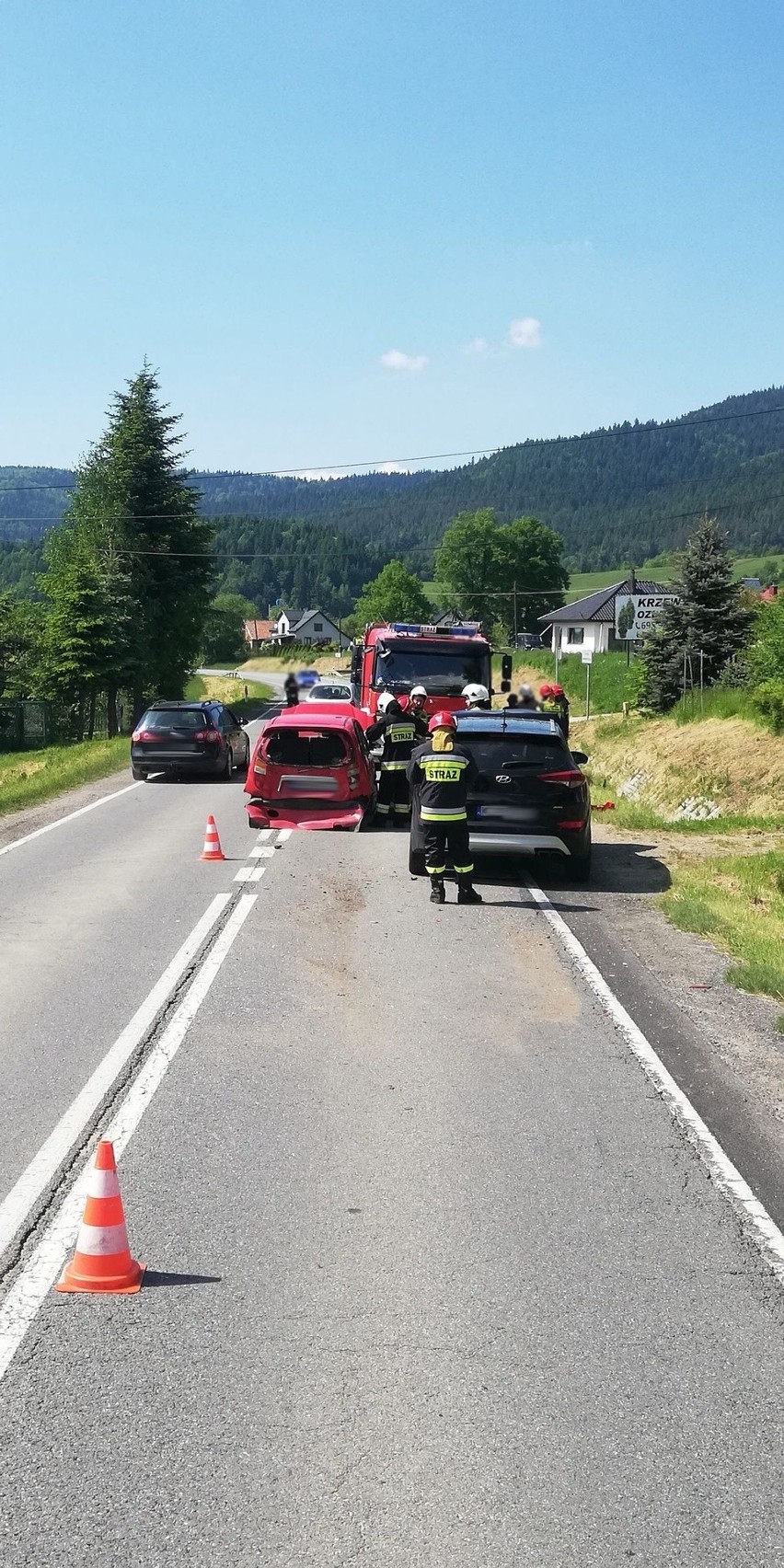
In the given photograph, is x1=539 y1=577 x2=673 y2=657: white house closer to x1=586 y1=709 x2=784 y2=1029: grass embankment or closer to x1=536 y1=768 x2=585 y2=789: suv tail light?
x1=586 y1=709 x2=784 y2=1029: grass embankment

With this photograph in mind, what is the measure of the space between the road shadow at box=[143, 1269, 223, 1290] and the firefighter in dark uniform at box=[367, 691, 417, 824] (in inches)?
531

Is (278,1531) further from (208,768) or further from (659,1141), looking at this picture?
(208,768)

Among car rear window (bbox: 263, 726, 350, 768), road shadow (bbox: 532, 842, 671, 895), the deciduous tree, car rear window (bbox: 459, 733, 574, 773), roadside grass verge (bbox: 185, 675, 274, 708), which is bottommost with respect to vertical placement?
roadside grass verge (bbox: 185, 675, 274, 708)

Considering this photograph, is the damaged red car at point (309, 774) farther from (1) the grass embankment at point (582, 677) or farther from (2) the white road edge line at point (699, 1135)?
(1) the grass embankment at point (582, 677)

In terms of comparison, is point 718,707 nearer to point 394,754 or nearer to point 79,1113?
point 394,754

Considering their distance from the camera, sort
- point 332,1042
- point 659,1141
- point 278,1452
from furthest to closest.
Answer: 1. point 332,1042
2. point 659,1141
3. point 278,1452

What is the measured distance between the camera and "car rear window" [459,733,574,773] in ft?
47.5

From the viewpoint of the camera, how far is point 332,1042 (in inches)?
323

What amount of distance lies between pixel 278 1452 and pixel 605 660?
74554mm

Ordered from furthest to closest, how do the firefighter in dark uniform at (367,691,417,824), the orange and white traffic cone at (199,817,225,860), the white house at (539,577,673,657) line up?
the white house at (539,577,673,657) < the firefighter in dark uniform at (367,691,417,824) < the orange and white traffic cone at (199,817,225,860)

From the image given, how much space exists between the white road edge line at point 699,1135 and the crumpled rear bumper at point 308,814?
8.26 metres

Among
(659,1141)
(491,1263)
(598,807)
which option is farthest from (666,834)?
(491,1263)

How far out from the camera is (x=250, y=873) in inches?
595

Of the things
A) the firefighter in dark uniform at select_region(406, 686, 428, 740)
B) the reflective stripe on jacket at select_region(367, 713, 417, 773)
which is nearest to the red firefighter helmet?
the reflective stripe on jacket at select_region(367, 713, 417, 773)
